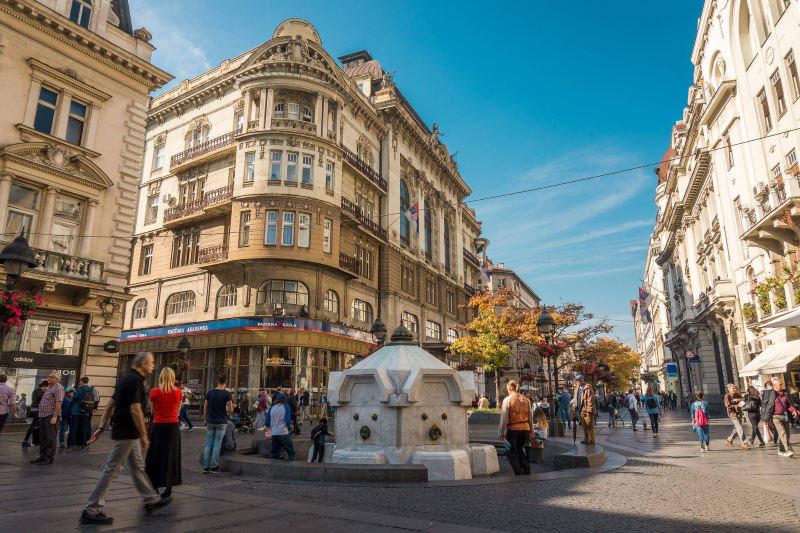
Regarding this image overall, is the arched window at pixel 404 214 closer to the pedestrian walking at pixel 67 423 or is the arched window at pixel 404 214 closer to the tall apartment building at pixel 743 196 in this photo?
the tall apartment building at pixel 743 196

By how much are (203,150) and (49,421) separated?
2516cm

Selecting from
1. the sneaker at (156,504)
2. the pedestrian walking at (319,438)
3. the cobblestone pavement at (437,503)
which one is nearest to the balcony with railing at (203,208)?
the pedestrian walking at (319,438)

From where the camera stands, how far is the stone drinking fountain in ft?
32.0

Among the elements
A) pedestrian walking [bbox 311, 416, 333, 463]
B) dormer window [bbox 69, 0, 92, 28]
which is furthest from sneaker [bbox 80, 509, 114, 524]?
dormer window [bbox 69, 0, 92, 28]

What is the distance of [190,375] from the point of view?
97.1ft

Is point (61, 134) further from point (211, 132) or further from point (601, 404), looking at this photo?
point (601, 404)

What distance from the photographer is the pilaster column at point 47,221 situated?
1844cm

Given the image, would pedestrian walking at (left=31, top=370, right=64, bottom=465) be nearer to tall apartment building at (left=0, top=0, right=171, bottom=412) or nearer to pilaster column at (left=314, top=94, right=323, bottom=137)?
tall apartment building at (left=0, top=0, right=171, bottom=412)

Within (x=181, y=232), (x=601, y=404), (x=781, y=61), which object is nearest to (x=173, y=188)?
(x=181, y=232)

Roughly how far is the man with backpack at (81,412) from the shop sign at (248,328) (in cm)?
1362

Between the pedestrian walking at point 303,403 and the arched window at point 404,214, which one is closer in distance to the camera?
the pedestrian walking at point 303,403

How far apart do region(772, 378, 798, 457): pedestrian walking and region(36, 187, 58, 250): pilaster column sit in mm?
23384

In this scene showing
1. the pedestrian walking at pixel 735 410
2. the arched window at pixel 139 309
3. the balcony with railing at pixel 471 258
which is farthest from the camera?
the balcony with railing at pixel 471 258

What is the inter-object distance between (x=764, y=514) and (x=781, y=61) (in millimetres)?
23791
